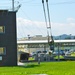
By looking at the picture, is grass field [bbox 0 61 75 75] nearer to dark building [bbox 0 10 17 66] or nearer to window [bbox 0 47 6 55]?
dark building [bbox 0 10 17 66]

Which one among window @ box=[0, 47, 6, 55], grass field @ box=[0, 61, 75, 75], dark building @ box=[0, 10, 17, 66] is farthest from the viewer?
window @ box=[0, 47, 6, 55]

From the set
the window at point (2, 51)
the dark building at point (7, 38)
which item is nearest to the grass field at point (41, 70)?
the dark building at point (7, 38)

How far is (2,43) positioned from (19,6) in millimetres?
6206

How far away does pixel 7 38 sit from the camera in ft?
166

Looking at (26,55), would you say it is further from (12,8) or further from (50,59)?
(12,8)

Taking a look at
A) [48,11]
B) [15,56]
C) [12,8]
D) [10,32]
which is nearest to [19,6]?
[12,8]

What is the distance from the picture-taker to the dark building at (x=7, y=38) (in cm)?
5041

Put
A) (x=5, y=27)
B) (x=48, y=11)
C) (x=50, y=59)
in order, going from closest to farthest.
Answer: (x=48, y=11)
(x=5, y=27)
(x=50, y=59)

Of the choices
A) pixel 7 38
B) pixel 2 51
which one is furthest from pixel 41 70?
pixel 2 51

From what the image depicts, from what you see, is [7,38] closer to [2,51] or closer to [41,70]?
[2,51]

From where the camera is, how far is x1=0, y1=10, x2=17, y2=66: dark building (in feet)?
165

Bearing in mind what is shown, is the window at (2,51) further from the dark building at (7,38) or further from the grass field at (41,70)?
the grass field at (41,70)

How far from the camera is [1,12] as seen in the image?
5081 centimetres

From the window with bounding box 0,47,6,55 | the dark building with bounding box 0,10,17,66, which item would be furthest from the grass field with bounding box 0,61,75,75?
the window with bounding box 0,47,6,55
